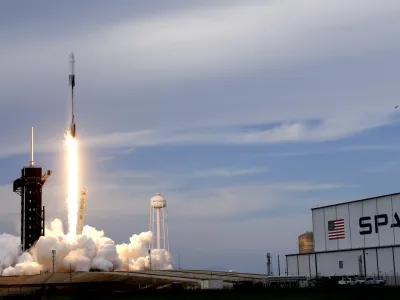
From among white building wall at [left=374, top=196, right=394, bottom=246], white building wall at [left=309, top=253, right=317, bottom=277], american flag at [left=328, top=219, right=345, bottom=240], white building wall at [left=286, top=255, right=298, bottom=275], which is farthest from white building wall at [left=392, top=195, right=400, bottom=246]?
white building wall at [left=286, top=255, right=298, bottom=275]

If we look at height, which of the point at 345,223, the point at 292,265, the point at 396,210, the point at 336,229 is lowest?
the point at 292,265

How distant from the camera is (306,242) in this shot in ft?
497

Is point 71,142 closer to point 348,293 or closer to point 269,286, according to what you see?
point 269,286

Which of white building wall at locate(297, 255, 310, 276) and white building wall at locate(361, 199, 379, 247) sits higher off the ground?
white building wall at locate(361, 199, 379, 247)

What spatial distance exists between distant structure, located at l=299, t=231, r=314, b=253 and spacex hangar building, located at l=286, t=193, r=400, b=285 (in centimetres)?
1619

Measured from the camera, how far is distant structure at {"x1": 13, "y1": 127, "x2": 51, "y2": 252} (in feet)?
586

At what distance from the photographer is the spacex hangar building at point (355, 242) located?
117 meters

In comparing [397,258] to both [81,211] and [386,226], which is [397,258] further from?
[81,211]

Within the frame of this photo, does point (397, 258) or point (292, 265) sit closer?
point (397, 258)

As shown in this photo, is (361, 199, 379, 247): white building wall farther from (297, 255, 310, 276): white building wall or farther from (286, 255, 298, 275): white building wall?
(286, 255, 298, 275): white building wall

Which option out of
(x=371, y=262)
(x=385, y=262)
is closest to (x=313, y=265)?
(x=371, y=262)

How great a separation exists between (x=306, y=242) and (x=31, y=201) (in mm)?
62039

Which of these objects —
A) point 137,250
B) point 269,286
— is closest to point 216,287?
point 269,286

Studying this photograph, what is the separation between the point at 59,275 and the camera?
161m
